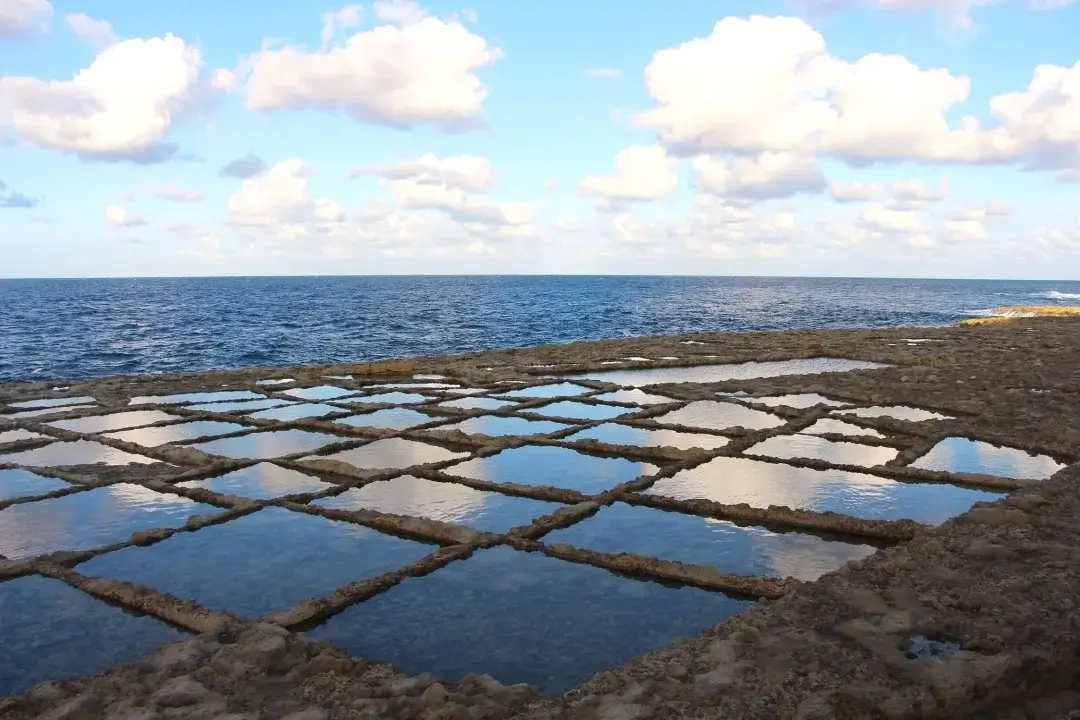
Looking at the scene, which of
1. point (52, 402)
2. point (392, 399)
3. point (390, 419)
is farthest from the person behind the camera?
point (52, 402)

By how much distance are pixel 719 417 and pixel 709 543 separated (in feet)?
21.0

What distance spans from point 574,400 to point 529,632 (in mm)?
10044

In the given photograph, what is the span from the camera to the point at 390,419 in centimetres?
1347

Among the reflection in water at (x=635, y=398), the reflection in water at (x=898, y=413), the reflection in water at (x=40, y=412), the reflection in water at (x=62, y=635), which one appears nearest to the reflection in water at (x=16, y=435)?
the reflection in water at (x=40, y=412)

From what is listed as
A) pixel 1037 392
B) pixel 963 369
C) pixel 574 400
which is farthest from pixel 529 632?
pixel 963 369

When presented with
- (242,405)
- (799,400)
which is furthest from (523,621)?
(242,405)

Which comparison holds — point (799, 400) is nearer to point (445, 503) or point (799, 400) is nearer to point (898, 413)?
point (898, 413)

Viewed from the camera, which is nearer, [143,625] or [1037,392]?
[143,625]

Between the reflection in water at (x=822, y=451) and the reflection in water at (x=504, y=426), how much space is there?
323cm

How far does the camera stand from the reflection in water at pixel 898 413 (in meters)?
12.7

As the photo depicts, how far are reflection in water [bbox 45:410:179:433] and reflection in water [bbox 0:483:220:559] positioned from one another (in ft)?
15.1

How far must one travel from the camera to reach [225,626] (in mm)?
5180

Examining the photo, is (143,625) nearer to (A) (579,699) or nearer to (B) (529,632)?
(B) (529,632)

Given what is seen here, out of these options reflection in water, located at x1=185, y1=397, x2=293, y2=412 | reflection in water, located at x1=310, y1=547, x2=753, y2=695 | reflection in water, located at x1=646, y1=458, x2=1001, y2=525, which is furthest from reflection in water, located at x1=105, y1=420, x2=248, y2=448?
reflection in water, located at x1=646, y1=458, x2=1001, y2=525
